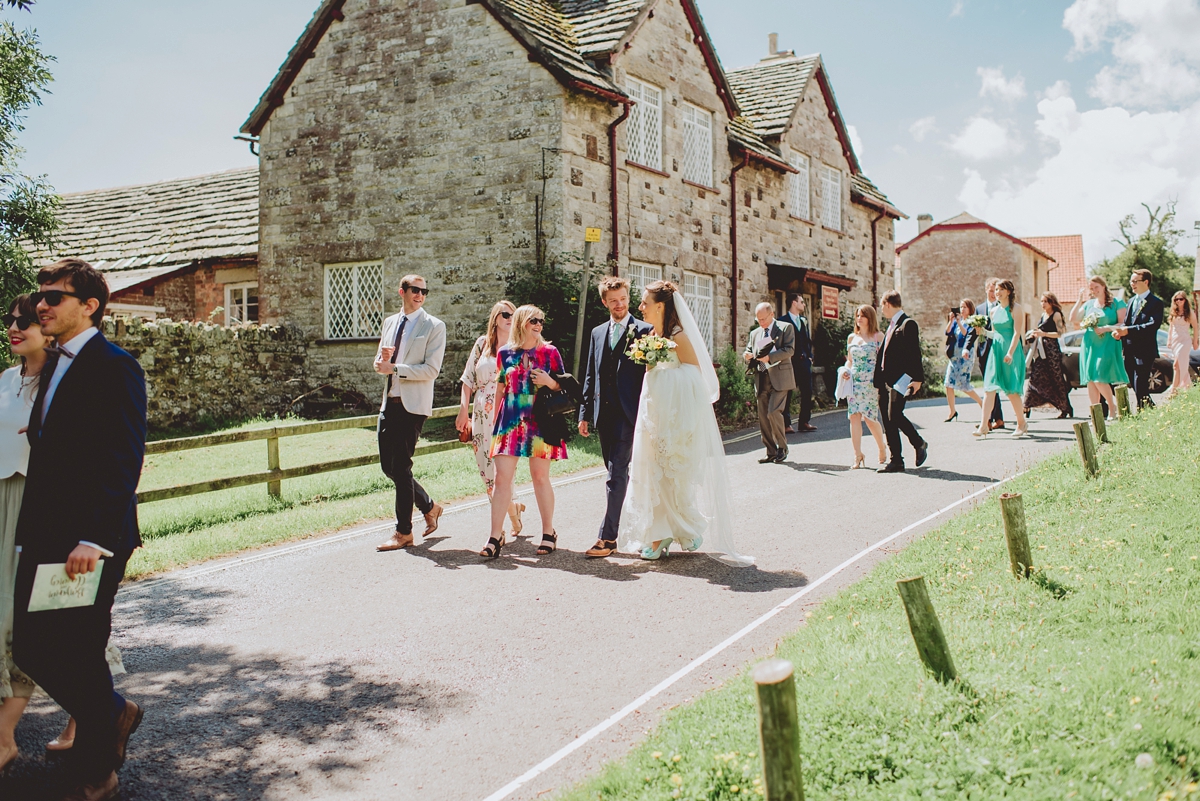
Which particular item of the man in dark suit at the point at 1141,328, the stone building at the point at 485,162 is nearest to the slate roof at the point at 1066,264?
the stone building at the point at 485,162

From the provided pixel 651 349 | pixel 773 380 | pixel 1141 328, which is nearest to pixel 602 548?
pixel 651 349

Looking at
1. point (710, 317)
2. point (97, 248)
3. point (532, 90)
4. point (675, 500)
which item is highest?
point (532, 90)

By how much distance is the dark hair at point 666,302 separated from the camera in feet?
25.3

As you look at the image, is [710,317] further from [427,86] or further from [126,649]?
[126,649]

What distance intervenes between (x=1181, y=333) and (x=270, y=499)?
41.7 feet

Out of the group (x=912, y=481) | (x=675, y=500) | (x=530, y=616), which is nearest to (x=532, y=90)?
(x=912, y=481)

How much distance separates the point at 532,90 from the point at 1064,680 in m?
14.8

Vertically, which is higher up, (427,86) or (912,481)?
(427,86)

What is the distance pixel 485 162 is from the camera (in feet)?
57.1

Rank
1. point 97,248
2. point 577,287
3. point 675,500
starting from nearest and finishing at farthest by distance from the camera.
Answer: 1. point 675,500
2. point 577,287
3. point 97,248

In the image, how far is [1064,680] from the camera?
417cm

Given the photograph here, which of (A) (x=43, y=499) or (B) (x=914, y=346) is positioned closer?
(A) (x=43, y=499)

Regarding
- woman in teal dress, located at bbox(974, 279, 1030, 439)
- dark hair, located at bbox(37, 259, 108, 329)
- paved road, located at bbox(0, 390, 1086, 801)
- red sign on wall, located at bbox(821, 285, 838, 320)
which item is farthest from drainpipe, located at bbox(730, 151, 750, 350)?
dark hair, located at bbox(37, 259, 108, 329)

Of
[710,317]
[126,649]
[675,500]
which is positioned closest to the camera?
[126,649]
